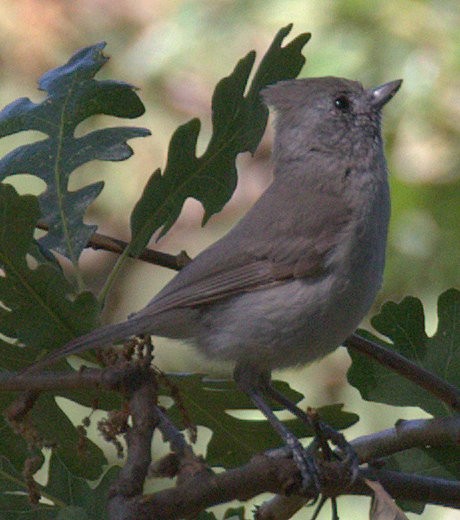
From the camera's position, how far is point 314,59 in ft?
13.3

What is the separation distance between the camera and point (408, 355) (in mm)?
2311

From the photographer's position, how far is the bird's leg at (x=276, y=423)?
1748 millimetres

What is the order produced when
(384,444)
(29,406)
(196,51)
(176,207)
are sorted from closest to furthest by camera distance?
(29,406), (384,444), (176,207), (196,51)

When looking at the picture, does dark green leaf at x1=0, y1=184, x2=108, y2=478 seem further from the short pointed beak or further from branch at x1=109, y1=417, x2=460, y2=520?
the short pointed beak

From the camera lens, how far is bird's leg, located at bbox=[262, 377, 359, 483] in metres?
1.82

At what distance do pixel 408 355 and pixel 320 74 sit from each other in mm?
1912

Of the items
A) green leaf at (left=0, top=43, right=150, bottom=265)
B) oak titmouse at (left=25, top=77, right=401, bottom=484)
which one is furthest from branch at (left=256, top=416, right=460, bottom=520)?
green leaf at (left=0, top=43, right=150, bottom=265)

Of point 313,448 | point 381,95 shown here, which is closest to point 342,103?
point 381,95

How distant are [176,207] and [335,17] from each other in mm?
2111

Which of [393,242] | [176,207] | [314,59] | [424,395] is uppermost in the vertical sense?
[314,59]

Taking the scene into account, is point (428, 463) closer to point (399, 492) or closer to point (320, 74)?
point (399, 492)

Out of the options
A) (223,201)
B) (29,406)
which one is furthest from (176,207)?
(29,406)

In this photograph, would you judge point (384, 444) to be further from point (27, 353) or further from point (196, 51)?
point (196, 51)

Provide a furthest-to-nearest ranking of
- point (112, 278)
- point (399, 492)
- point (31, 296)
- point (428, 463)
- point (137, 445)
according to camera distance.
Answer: point (428, 463) < point (112, 278) < point (31, 296) < point (399, 492) < point (137, 445)
